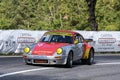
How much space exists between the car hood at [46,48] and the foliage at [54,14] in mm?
36737

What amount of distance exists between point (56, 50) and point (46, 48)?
1.26 ft

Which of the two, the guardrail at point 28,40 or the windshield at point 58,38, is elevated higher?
the windshield at point 58,38

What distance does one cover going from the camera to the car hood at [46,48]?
1500cm

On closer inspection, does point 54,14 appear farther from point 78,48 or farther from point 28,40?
point 78,48

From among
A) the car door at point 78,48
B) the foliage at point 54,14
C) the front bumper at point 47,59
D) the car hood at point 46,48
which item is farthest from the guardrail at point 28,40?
the foliage at point 54,14

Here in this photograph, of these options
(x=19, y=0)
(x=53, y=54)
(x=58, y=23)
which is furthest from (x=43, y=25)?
(x=53, y=54)

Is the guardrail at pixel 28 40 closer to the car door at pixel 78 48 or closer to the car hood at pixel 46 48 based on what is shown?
the car door at pixel 78 48

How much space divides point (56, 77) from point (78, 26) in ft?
135

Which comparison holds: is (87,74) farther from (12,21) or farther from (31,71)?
(12,21)

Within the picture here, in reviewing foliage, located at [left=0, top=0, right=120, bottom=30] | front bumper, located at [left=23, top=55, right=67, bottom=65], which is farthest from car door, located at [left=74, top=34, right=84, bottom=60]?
foliage, located at [left=0, top=0, right=120, bottom=30]

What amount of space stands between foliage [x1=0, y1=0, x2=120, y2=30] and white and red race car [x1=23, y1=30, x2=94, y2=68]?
117 ft

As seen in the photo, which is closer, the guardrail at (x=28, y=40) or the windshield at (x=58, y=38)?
the windshield at (x=58, y=38)

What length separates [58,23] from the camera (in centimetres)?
5441

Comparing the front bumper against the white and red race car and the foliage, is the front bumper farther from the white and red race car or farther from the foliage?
the foliage
